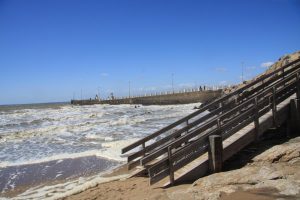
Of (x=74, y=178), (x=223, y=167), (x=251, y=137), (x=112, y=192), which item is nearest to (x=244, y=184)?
(x=223, y=167)

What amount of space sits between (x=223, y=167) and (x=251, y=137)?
3.83 feet

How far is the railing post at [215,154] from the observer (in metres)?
7.38

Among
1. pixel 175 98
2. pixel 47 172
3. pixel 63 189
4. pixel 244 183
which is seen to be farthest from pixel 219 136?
pixel 175 98

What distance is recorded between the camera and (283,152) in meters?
7.36

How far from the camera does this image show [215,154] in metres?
7.41

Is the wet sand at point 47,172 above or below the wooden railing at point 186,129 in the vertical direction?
below

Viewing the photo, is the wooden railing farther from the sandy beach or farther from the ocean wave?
the ocean wave

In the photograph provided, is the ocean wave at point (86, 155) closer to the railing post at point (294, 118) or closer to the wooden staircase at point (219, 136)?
the wooden staircase at point (219, 136)

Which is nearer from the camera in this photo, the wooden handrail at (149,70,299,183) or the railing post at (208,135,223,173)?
the wooden handrail at (149,70,299,183)

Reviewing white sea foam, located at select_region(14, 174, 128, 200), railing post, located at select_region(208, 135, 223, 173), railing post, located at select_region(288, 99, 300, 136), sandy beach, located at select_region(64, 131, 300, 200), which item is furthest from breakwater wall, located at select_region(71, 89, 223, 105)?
railing post, located at select_region(208, 135, 223, 173)

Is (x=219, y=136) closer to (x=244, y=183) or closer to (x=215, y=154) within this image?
(x=215, y=154)

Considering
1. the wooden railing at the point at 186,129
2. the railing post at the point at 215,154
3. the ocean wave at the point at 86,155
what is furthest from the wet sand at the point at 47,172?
→ the railing post at the point at 215,154

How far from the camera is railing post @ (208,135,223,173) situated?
7.38 meters

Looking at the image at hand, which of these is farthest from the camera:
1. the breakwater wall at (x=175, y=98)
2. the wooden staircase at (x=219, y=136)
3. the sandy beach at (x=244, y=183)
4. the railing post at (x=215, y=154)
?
the breakwater wall at (x=175, y=98)
